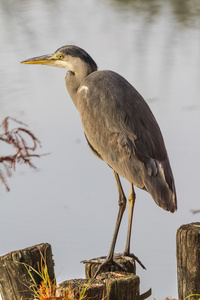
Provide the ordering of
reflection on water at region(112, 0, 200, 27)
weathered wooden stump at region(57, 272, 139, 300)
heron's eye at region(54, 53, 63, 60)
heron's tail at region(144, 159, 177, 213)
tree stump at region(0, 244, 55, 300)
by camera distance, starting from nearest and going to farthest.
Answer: weathered wooden stump at region(57, 272, 139, 300), tree stump at region(0, 244, 55, 300), heron's tail at region(144, 159, 177, 213), heron's eye at region(54, 53, 63, 60), reflection on water at region(112, 0, 200, 27)

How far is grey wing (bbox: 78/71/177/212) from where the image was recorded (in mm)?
2844

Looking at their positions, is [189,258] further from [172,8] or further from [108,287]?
[172,8]

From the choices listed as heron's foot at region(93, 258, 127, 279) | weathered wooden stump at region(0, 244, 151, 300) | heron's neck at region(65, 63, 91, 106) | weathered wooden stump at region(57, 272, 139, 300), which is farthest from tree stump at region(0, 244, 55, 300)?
heron's neck at region(65, 63, 91, 106)

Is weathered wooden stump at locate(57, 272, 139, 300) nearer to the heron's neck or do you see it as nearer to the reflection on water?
the heron's neck

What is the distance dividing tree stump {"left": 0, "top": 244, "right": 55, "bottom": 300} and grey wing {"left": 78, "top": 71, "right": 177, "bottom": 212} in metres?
0.61

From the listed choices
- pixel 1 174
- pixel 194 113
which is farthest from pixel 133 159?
pixel 194 113

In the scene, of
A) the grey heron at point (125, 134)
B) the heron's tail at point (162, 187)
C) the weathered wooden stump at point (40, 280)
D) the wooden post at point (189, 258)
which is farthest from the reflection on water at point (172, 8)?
the weathered wooden stump at point (40, 280)

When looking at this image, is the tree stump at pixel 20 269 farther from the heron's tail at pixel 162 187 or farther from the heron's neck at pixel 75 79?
the heron's neck at pixel 75 79

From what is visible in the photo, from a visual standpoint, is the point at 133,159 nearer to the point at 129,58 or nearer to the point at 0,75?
the point at 0,75

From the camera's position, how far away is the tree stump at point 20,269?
2451 mm

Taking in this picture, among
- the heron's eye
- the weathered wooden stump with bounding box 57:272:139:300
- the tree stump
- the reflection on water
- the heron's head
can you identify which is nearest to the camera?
the weathered wooden stump with bounding box 57:272:139:300

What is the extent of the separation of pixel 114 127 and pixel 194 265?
2.49 ft

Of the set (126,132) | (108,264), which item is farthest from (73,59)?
(108,264)

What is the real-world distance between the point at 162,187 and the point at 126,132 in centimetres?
31
